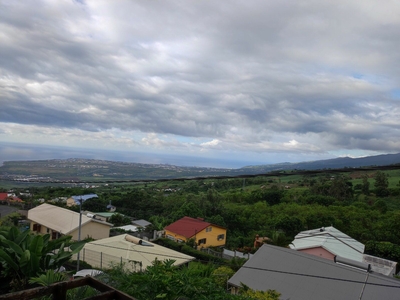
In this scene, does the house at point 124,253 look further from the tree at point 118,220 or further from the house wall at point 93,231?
the tree at point 118,220

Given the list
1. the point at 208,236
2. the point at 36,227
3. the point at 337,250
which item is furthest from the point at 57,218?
the point at 337,250

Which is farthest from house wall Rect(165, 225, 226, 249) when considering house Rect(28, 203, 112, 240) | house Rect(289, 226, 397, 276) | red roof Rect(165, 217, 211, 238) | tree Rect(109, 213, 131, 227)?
house Rect(289, 226, 397, 276)

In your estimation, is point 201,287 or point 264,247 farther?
point 264,247

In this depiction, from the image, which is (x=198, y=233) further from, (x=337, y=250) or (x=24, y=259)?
(x=24, y=259)

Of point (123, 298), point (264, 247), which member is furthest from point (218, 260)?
point (123, 298)

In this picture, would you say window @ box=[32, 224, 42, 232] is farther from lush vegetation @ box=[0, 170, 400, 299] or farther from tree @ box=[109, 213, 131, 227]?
tree @ box=[109, 213, 131, 227]

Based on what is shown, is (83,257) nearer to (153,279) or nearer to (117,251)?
(117,251)

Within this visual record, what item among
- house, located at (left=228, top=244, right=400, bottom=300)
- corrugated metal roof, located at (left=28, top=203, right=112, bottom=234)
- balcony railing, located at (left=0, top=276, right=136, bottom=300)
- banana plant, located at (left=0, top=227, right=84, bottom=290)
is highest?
balcony railing, located at (left=0, top=276, right=136, bottom=300)
